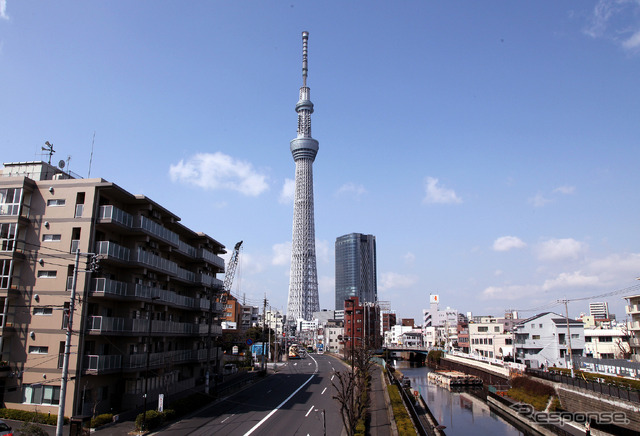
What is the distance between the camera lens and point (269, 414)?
33.1 m

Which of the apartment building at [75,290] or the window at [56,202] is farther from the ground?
the window at [56,202]

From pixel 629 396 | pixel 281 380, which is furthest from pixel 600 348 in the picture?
pixel 281 380

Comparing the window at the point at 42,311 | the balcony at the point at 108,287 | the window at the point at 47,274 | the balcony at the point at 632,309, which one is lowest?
the window at the point at 42,311

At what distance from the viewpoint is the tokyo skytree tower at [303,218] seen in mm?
175250

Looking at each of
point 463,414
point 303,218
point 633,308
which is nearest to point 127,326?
point 463,414

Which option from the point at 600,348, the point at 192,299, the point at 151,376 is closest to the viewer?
the point at 151,376

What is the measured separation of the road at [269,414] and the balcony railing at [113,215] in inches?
553

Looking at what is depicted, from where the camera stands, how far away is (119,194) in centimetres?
3219

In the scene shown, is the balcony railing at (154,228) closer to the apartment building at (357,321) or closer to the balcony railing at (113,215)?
the balcony railing at (113,215)

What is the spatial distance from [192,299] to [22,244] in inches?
729

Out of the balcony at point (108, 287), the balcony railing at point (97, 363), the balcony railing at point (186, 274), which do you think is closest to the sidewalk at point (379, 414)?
the balcony railing at point (97, 363)

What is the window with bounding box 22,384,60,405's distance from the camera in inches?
1109

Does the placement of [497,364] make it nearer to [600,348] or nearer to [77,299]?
[600,348]

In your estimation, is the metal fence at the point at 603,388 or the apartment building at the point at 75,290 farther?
the metal fence at the point at 603,388
